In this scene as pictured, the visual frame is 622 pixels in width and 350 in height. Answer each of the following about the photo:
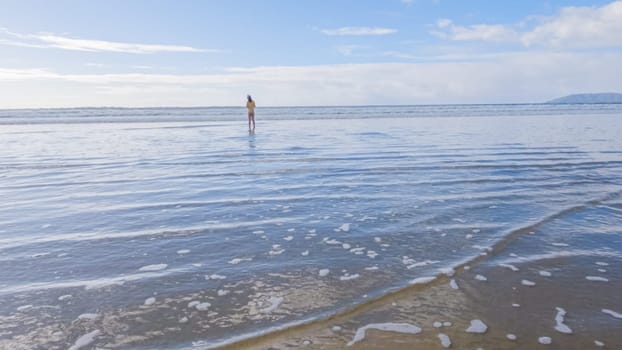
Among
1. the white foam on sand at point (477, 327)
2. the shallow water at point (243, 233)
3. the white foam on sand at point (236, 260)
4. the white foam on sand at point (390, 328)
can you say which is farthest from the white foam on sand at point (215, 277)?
the white foam on sand at point (477, 327)

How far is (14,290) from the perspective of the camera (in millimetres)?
4879

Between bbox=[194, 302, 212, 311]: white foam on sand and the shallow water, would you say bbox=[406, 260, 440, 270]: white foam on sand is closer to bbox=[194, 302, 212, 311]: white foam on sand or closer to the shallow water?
the shallow water

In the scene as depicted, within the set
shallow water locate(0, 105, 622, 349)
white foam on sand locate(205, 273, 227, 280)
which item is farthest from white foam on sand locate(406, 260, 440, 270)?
white foam on sand locate(205, 273, 227, 280)

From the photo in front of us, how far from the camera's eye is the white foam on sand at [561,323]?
13.0ft

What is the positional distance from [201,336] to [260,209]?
4.64 m

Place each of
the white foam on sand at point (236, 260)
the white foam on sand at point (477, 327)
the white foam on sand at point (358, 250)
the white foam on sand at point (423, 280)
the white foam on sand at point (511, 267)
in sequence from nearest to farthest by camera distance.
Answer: the white foam on sand at point (477, 327), the white foam on sand at point (423, 280), the white foam on sand at point (511, 267), the white foam on sand at point (236, 260), the white foam on sand at point (358, 250)

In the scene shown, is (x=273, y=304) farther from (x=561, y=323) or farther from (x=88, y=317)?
(x=561, y=323)

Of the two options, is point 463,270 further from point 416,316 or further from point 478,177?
point 478,177

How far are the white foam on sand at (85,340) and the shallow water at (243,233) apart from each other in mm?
78

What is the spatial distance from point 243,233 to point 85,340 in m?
3.29

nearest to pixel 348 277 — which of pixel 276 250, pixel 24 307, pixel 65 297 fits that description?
pixel 276 250

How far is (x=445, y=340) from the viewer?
151 inches

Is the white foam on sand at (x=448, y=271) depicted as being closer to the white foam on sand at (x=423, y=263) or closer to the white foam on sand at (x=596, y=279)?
the white foam on sand at (x=423, y=263)

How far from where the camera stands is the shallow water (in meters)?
4.36
